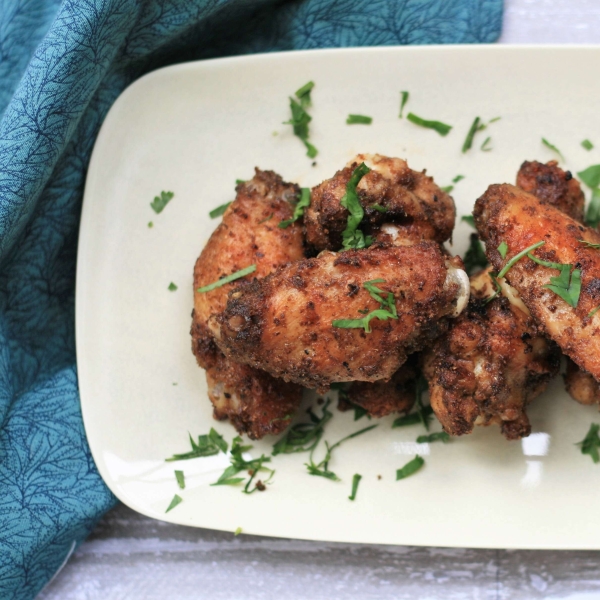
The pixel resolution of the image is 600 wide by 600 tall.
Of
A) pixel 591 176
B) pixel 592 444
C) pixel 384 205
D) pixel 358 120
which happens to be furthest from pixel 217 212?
pixel 592 444

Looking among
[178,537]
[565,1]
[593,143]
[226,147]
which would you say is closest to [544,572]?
[178,537]

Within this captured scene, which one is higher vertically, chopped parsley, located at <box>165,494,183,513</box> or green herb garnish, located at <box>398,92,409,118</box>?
green herb garnish, located at <box>398,92,409,118</box>

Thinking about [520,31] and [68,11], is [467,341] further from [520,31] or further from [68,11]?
[68,11]

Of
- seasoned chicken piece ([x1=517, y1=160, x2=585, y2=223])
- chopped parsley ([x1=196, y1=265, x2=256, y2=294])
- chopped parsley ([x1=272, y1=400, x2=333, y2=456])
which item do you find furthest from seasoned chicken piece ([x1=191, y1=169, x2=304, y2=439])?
seasoned chicken piece ([x1=517, y1=160, x2=585, y2=223])

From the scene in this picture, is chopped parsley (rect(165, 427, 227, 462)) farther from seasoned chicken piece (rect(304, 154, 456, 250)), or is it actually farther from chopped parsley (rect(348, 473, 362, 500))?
seasoned chicken piece (rect(304, 154, 456, 250))

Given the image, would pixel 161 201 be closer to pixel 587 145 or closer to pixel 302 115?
pixel 302 115

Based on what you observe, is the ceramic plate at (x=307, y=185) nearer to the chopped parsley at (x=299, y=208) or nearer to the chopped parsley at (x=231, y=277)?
the chopped parsley at (x=299, y=208)
